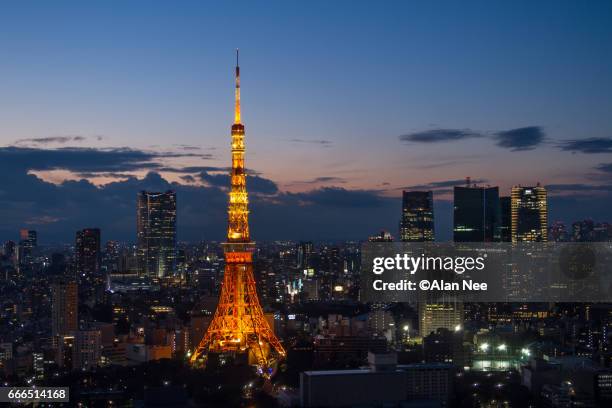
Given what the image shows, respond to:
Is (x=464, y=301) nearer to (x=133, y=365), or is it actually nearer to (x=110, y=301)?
(x=133, y=365)

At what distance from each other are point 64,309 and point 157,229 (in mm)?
14470

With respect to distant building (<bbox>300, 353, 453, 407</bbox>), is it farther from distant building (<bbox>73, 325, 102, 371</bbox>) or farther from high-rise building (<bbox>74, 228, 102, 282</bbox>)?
high-rise building (<bbox>74, 228, 102, 282</bbox>)

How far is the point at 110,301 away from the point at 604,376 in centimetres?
1687

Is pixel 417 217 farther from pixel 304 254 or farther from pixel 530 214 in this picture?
pixel 304 254

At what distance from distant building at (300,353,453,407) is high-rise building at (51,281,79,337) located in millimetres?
9393

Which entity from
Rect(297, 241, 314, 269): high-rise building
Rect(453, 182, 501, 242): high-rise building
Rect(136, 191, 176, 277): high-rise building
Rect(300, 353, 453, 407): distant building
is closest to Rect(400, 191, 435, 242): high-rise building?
Rect(453, 182, 501, 242): high-rise building

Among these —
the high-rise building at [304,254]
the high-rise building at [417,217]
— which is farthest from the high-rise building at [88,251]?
the high-rise building at [417,217]

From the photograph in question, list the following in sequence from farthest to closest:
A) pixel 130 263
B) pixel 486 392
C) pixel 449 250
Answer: pixel 130 263, pixel 449 250, pixel 486 392

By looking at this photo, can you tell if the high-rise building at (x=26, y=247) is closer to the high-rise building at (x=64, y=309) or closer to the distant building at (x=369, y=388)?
the high-rise building at (x=64, y=309)

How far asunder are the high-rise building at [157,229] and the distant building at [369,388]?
2344 cm

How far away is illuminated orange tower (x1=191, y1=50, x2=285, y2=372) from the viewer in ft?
48.9

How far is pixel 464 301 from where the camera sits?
21891 millimetres

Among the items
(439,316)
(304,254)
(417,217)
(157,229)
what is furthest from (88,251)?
(439,316)

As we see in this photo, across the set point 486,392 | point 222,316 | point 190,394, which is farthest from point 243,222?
point 486,392
